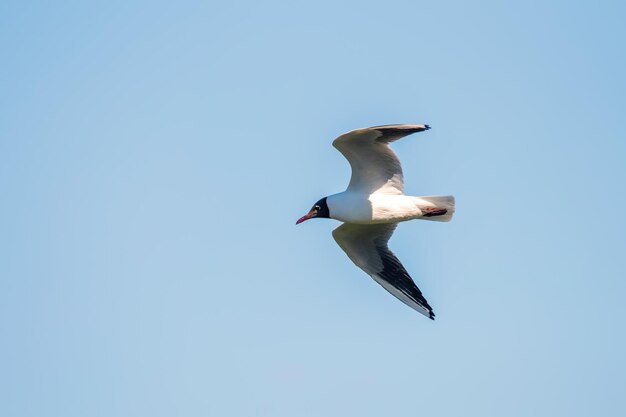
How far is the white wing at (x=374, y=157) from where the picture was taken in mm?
12703

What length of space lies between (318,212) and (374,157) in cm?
122

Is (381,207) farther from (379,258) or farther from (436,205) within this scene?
(379,258)

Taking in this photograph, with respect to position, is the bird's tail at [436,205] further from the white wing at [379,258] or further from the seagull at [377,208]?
the white wing at [379,258]

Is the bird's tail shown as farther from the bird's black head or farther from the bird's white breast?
the bird's black head

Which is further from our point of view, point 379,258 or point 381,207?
point 379,258

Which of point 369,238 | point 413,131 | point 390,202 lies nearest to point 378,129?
point 413,131

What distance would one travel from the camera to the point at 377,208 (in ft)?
44.1

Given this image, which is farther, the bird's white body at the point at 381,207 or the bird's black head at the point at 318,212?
the bird's black head at the point at 318,212

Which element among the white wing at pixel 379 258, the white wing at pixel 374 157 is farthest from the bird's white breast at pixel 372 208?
the white wing at pixel 379 258

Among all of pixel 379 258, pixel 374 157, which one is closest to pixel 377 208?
pixel 374 157

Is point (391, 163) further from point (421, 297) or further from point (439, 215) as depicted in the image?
point (421, 297)

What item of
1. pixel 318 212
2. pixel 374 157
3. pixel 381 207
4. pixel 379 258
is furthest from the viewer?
pixel 379 258

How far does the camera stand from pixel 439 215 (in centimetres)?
1359

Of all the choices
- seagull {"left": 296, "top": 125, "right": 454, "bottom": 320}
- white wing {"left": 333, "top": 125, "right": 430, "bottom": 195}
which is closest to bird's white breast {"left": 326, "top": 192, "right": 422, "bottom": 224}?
seagull {"left": 296, "top": 125, "right": 454, "bottom": 320}
